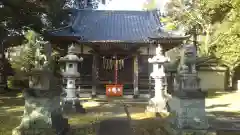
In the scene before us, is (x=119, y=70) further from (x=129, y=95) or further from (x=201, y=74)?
(x=201, y=74)

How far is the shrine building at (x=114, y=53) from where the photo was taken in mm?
→ 20359

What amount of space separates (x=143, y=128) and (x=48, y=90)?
3.65 meters

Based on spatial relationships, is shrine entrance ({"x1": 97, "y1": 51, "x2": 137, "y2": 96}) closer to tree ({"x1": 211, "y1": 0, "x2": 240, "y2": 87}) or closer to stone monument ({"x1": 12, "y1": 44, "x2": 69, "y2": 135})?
tree ({"x1": 211, "y1": 0, "x2": 240, "y2": 87})

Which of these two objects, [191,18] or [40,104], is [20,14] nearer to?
[40,104]

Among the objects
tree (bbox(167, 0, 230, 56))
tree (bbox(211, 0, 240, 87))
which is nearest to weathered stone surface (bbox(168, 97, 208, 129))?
tree (bbox(211, 0, 240, 87))

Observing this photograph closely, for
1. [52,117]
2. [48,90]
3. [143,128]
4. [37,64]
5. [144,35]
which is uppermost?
[144,35]

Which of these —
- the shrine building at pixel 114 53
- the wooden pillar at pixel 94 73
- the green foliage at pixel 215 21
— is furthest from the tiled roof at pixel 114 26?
the green foliage at pixel 215 21

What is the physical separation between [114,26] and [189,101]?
1653 centimetres

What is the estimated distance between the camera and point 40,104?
7.33 metres

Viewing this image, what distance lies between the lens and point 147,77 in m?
21.6

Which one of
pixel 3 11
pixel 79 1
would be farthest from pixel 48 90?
pixel 79 1

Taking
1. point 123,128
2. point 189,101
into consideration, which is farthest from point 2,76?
point 189,101

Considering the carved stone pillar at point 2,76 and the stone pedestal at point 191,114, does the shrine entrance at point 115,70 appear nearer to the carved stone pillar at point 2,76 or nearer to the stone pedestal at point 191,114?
the carved stone pillar at point 2,76

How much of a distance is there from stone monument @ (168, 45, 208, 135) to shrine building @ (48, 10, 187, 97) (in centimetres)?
1227
